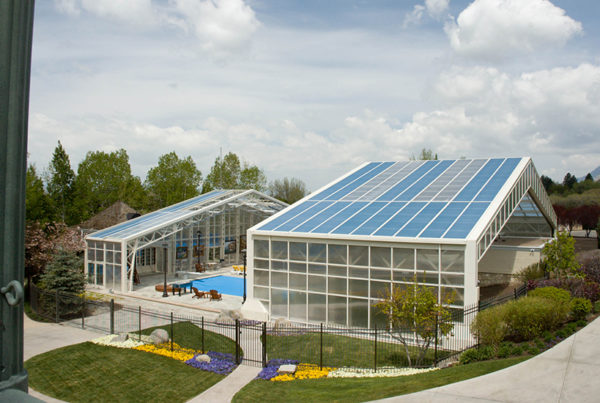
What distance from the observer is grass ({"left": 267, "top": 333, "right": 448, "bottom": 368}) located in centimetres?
1661

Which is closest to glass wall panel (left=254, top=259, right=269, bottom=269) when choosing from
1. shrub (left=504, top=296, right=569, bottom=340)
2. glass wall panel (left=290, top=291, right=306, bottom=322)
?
glass wall panel (left=290, top=291, right=306, bottom=322)

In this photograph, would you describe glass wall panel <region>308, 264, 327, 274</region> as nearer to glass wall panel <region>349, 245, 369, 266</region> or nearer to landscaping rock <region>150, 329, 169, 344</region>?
glass wall panel <region>349, 245, 369, 266</region>

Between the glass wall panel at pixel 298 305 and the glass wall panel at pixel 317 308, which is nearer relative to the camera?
the glass wall panel at pixel 317 308

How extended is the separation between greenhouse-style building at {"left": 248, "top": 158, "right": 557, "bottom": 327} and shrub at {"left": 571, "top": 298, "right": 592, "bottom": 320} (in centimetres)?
364

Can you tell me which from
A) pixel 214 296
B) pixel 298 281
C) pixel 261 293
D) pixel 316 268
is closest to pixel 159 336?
pixel 261 293

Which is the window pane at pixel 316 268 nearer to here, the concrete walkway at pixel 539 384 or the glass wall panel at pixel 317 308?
the glass wall panel at pixel 317 308

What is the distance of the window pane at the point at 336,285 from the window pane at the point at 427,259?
373 cm

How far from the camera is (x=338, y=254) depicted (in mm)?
21500

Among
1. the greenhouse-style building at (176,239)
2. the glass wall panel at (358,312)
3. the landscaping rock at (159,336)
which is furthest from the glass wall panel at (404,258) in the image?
the greenhouse-style building at (176,239)

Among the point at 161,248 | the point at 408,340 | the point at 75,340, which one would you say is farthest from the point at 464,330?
the point at 161,248

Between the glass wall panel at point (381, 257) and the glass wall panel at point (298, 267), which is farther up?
the glass wall panel at point (381, 257)

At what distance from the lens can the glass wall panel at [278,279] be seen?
2289 cm

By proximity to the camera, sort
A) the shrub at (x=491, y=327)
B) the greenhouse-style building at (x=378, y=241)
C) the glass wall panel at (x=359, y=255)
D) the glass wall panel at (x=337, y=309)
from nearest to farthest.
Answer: the shrub at (x=491, y=327) < the greenhouse-style building at (x=378, y=241) < the glass wall panel at (x=359, y=255) < the glass wall panel at (x=337, y=309)

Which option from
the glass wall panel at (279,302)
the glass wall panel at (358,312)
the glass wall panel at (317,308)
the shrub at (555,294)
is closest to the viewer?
the shrub at (555,294)
